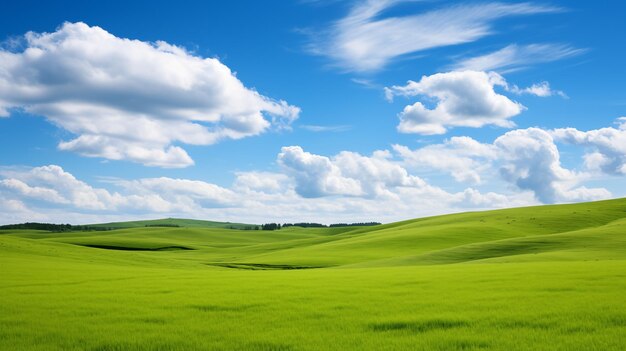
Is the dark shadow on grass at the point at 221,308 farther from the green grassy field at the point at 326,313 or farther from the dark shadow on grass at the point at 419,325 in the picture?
the dark shadow on grass at the point at 419,325

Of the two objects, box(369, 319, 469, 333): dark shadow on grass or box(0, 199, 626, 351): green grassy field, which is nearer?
box(0, 199, 626, 351): green grassy field

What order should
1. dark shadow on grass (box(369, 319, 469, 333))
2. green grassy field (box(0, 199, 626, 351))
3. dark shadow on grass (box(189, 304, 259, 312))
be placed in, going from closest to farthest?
green grassy field (box(0, 199, 626, 351)) → dark shadow on grass (box(369, 319, 469, 333)) → dark shadow on grass (box(189, 304, 259, 312))

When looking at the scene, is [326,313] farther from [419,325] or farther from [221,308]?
[221,308]

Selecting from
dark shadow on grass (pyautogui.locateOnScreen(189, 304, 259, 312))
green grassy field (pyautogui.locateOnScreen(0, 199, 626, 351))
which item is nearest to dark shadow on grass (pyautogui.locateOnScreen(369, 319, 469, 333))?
green grassy field (pyautogui.locateOnScreen(0, 199, 626, 351))

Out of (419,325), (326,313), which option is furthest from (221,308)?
(419,325)

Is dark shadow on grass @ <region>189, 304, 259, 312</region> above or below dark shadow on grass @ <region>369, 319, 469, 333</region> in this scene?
below

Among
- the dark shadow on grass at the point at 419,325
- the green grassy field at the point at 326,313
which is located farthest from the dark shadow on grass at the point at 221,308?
the dark shadow on grass at the point at 419,325

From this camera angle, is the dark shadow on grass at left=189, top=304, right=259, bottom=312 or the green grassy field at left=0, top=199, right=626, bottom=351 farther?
the dark shadow on grass at left=189, top=304, right=259, bottom=312

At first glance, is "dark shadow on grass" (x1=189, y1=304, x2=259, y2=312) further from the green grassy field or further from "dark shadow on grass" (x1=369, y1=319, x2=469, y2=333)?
"dark shadow on grass" (x1=369, y1=319, x2=469, y2=333)

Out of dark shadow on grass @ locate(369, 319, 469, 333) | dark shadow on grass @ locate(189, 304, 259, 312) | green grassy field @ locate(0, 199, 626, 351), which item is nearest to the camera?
green grassy field @ locate(0, 199, 626, 351)

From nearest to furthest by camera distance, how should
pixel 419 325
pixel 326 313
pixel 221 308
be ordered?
pixel 419 325 → pixel 326 313 → pixel 221 308

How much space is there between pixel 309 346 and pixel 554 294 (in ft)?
28.2

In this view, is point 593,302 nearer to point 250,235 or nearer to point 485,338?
point 485,338

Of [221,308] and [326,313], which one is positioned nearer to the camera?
[326,313]
